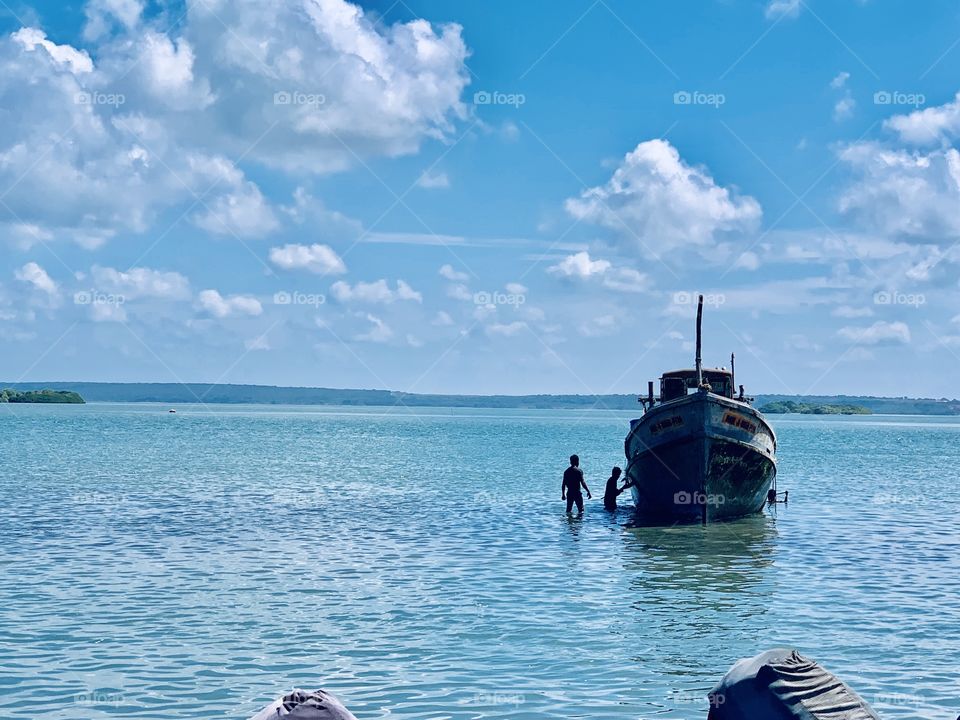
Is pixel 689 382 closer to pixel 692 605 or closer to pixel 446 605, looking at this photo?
pixel 692 605

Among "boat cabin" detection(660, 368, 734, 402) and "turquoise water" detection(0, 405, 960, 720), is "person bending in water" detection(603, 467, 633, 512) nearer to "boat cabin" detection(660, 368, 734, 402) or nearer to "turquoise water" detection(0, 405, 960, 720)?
"turquoise water" detection(0, 405, 960, 720)

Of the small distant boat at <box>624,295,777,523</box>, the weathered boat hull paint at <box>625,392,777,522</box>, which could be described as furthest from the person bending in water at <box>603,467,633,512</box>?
the weathered boat hull paint at <box>625,392,777,522</box>

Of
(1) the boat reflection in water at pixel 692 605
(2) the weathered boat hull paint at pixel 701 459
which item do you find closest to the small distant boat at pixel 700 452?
(2) the weathered boat hull paint at pixel 701 459

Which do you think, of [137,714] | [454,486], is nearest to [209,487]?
[454,486]

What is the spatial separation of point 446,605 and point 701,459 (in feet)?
44.4

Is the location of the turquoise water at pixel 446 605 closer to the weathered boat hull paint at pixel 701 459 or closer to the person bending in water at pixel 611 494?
the weathered boat hull paint at pixel 701 459

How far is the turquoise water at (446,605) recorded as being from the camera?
13.3m

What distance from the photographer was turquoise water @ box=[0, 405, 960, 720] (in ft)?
43.5

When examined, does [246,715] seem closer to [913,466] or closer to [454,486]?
[454,486]

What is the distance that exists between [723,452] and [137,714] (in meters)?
21.4

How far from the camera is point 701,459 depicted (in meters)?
30.2

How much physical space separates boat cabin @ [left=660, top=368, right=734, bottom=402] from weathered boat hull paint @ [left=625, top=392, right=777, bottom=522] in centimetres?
180

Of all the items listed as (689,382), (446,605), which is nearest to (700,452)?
(689,382)

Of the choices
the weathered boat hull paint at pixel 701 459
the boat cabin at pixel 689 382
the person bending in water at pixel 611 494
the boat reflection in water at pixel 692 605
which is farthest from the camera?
the person bending in water at pixel 611 494
